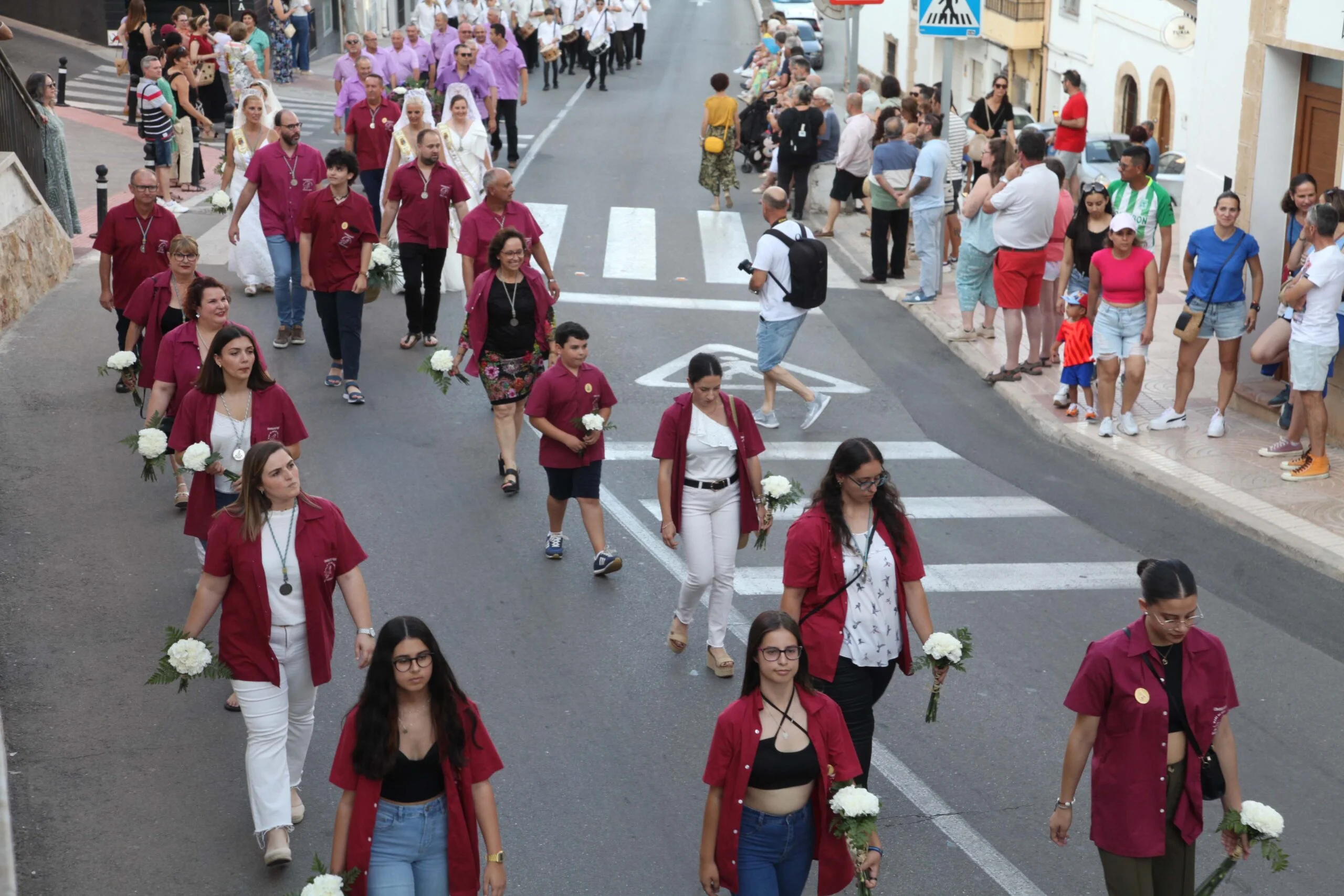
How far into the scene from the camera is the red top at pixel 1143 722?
5.44 meters

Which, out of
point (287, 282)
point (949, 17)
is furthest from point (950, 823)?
point (949, 17)

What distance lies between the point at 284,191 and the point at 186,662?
7992mm

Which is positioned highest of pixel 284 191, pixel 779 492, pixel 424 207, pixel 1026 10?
pixel 1026 10

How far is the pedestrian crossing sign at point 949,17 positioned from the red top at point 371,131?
5925 millimetres

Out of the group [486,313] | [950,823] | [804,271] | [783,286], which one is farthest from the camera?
[783,286]

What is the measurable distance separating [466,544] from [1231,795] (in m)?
5.66

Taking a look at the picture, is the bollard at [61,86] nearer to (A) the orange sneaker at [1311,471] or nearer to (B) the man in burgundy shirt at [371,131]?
(B) the man in burgundy shirt at [371,131]

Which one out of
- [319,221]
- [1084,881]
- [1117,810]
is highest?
[319,221]

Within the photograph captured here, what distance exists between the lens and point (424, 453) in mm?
11781

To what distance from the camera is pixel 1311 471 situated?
37.5 ft

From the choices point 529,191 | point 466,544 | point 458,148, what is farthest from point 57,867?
point 529,191

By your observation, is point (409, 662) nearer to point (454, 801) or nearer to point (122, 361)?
point (454, 801)

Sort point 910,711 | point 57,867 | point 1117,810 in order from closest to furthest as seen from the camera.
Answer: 1. point 1117,810
2. point 57,867
3. point 910,711

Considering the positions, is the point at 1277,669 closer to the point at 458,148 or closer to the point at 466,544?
the point at 466,544
